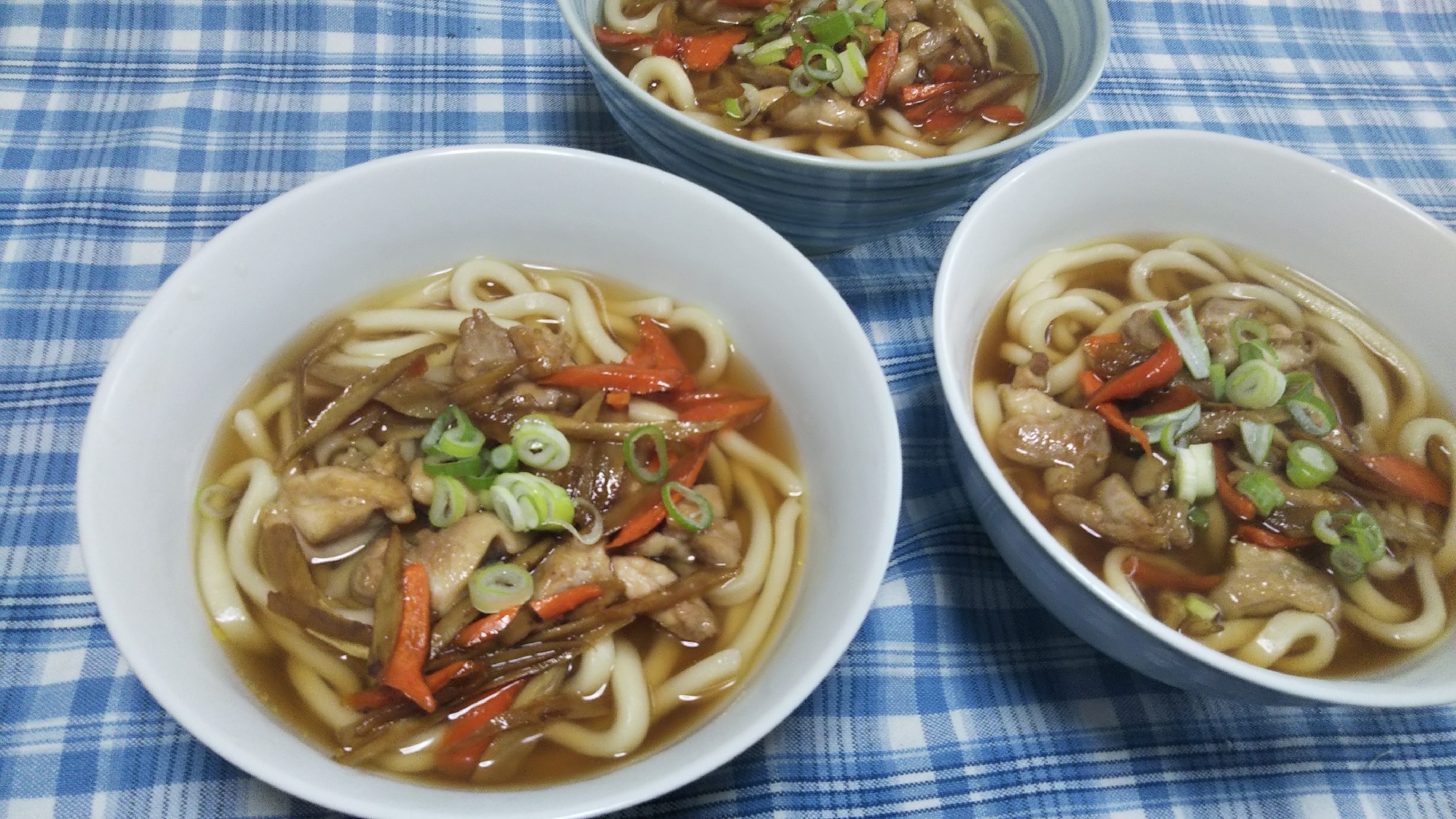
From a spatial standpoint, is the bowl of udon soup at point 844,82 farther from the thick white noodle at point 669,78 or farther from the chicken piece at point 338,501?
the chicken piece at point 338,501

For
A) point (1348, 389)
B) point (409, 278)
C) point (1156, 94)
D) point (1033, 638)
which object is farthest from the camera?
point (1156, 94)

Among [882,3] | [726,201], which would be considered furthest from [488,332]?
[882,3]

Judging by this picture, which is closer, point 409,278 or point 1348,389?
point 409,278

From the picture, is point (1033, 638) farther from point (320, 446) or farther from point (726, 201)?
point (320, 446)

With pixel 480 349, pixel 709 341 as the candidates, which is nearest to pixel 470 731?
pixel 480 349

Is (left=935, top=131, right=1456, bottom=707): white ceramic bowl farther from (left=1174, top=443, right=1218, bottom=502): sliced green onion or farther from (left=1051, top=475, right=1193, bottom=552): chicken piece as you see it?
(left=1174, top=443, right=1218, bottom=502): sliced green onion

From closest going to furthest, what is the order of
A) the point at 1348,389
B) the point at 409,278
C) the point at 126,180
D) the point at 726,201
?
the point at 726,201 < the point at 409,278 < the point at 1348,389 < the point at 126,180

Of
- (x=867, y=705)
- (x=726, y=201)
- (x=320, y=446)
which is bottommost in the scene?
(x=867, y=705)

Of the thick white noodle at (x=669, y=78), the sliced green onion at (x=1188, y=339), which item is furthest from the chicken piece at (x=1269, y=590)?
→ the thick white noodle at (x=669, y=78)
